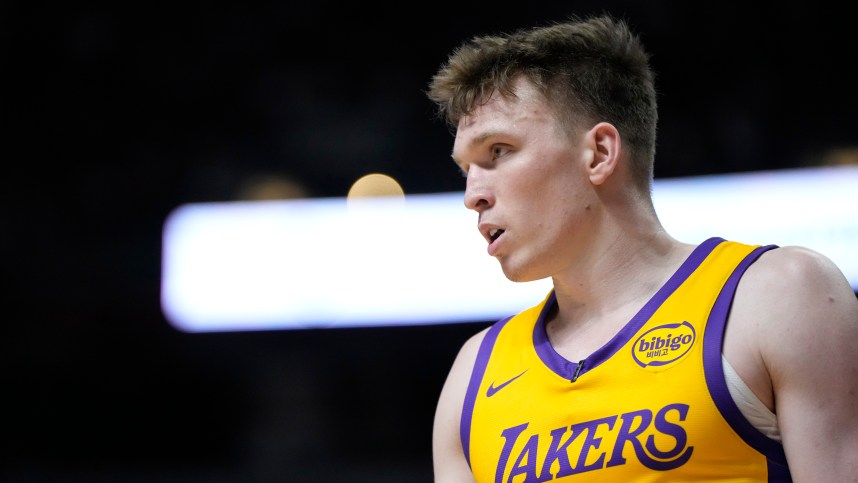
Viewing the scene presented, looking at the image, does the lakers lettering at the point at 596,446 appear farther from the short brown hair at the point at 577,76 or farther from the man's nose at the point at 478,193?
the short brown hair at the point at 577,76

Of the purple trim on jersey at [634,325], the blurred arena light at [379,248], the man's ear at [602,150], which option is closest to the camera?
the purple trim on jersey at [634,325]

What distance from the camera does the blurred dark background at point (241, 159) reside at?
409 centimetres

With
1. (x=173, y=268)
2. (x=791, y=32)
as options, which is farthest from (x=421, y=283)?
(x=791, y=32)

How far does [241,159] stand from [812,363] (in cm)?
332

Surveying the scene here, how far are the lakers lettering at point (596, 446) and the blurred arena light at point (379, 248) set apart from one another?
7.53 ft

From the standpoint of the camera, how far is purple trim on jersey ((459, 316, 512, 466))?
1.75 meters

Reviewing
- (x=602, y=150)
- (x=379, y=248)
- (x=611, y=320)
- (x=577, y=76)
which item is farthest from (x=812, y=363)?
(x=379, y=248)

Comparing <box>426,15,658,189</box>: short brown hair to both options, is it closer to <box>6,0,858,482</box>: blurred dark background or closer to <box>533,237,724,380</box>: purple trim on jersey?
<box>533,237,724,380</box>: purple trim on jersey

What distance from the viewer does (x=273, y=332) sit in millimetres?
4148

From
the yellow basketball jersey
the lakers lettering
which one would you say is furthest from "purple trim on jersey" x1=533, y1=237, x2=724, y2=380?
the lakers lettering

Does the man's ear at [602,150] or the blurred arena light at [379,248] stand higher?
the blurred arena light at [379,248]

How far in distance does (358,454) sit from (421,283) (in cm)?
78

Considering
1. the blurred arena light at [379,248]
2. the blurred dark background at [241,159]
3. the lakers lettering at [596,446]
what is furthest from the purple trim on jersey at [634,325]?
the blurred dark background at [241,159]

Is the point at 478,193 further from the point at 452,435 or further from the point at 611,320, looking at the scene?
the point at 452,435
